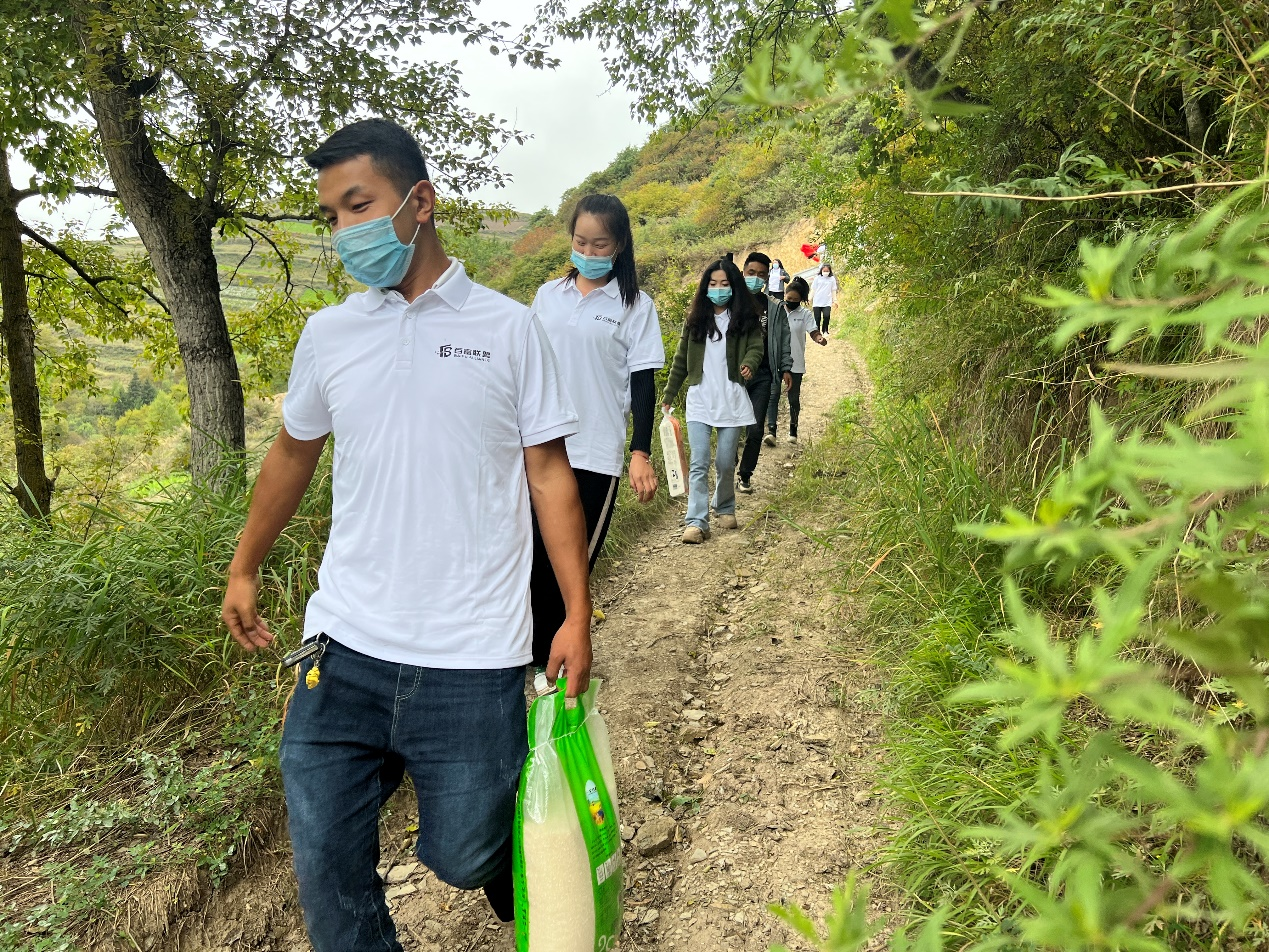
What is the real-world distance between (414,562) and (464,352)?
53 centimetres

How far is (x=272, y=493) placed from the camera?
2207 millimetres

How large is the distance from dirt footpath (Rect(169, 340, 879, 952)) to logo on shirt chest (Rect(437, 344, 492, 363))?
6.18ft

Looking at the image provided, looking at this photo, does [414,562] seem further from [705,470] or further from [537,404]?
[705,470]

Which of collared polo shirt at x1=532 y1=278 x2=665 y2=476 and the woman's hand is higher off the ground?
collared polo shirt at x1=532 y1=278 x2=665 y2=476

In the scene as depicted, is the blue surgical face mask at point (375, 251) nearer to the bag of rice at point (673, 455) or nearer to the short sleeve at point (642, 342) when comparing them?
the short sleeve at point (642, 342)

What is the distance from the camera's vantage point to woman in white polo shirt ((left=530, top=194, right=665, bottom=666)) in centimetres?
367

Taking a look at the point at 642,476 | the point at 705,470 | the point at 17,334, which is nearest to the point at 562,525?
the point at 642,476

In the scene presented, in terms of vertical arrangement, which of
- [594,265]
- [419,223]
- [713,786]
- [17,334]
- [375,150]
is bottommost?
[713,786]

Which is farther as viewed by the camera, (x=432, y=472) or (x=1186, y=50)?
(x=1186, y=50)

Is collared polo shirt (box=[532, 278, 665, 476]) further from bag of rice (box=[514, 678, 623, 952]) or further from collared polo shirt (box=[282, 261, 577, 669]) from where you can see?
bag of rice (box=[514, 678, 623, 952])

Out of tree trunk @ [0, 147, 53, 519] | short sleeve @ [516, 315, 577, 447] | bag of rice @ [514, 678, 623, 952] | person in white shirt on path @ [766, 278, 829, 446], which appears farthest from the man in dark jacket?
tree trunk @ [0, 147, 53, 519]

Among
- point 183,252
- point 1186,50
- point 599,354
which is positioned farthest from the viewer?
point 183,252

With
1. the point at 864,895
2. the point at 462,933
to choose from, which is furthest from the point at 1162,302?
the point at 462,933

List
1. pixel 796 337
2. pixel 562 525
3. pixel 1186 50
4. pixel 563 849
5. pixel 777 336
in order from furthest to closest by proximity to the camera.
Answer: pixel 796 337, pixel 777 336, pixel 1186 50, pixel 562 525, pixel 563 849
